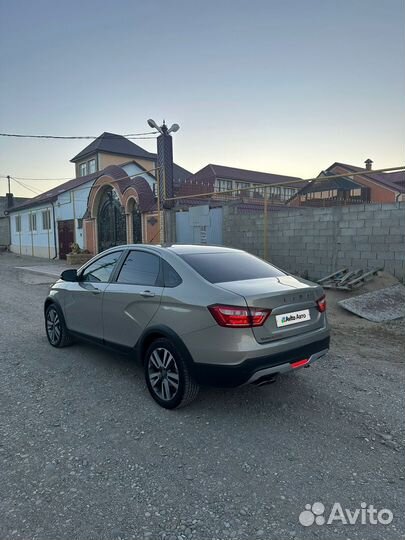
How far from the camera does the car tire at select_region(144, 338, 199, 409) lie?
3.24m

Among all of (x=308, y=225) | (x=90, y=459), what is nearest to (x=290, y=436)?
(x=90, y=459)

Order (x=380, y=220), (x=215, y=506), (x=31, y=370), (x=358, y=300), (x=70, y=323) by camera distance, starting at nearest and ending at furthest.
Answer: (x=215, y=506) < (x=31, y=370) < (x=70, y=323) < (x=358, y=300) < (x=380, y=220)

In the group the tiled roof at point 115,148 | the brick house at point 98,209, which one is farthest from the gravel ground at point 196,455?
the tiled roof at point 115,148

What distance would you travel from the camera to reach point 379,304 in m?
7.08

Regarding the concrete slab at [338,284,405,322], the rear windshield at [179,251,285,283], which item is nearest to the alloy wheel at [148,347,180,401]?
the rear windshield at [179,251,285,283]

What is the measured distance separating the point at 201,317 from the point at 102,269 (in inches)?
77.7

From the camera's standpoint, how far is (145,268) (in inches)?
156

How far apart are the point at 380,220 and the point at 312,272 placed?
87.3 inches

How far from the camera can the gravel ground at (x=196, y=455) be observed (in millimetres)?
2105

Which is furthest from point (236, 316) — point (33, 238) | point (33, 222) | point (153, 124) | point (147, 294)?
point (33, 222)

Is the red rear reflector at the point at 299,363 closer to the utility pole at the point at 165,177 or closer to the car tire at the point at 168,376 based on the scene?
the car tire at the point at 168,376

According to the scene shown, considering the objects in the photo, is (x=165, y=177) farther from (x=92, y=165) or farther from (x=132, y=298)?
(x=92, y=165)

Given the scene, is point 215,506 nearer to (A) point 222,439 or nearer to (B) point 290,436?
(A) point 222,439

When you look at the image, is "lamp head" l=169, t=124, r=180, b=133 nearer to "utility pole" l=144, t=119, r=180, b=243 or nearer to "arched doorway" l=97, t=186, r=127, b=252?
"utility pole" l=144, t=119, r=180, b=243
